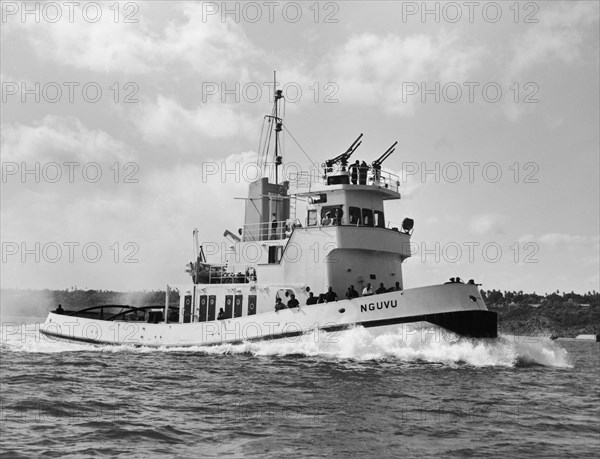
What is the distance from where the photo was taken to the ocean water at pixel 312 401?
41.0 feet

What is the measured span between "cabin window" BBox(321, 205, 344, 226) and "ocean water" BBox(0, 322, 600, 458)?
5403 mm

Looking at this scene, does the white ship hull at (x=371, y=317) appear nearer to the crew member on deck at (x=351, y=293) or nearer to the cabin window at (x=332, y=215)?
the crew member on deck at (x=351, y=293)

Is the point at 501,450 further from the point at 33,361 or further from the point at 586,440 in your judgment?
the point at 33,361

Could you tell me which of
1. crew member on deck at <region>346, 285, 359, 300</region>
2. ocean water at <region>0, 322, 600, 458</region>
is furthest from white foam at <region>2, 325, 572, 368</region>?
crew member on deck at <region>346, 285, 359, 300</region>

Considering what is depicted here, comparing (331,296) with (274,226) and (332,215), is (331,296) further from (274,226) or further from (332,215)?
(274,226)

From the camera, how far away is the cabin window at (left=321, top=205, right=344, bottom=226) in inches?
1153

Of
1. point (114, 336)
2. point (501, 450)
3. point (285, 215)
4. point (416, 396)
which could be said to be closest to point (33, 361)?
point (114, 336)

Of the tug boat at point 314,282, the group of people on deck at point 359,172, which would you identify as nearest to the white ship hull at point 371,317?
the tug boat at point 314,282

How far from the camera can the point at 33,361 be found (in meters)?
26.6

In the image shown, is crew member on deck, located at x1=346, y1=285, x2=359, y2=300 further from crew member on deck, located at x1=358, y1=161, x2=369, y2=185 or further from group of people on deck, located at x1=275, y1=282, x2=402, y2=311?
crew member on deck, located at x1=358, y1=161, x2=369, y2=185

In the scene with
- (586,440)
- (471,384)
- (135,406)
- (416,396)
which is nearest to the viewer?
(586,440)

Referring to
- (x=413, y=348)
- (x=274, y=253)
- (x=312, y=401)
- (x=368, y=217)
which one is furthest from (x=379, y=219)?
(x=312, y=401)

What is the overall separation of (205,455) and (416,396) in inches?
309

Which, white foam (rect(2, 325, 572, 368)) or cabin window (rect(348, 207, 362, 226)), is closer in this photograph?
white foam (rect(2, 325, 572, 368))
